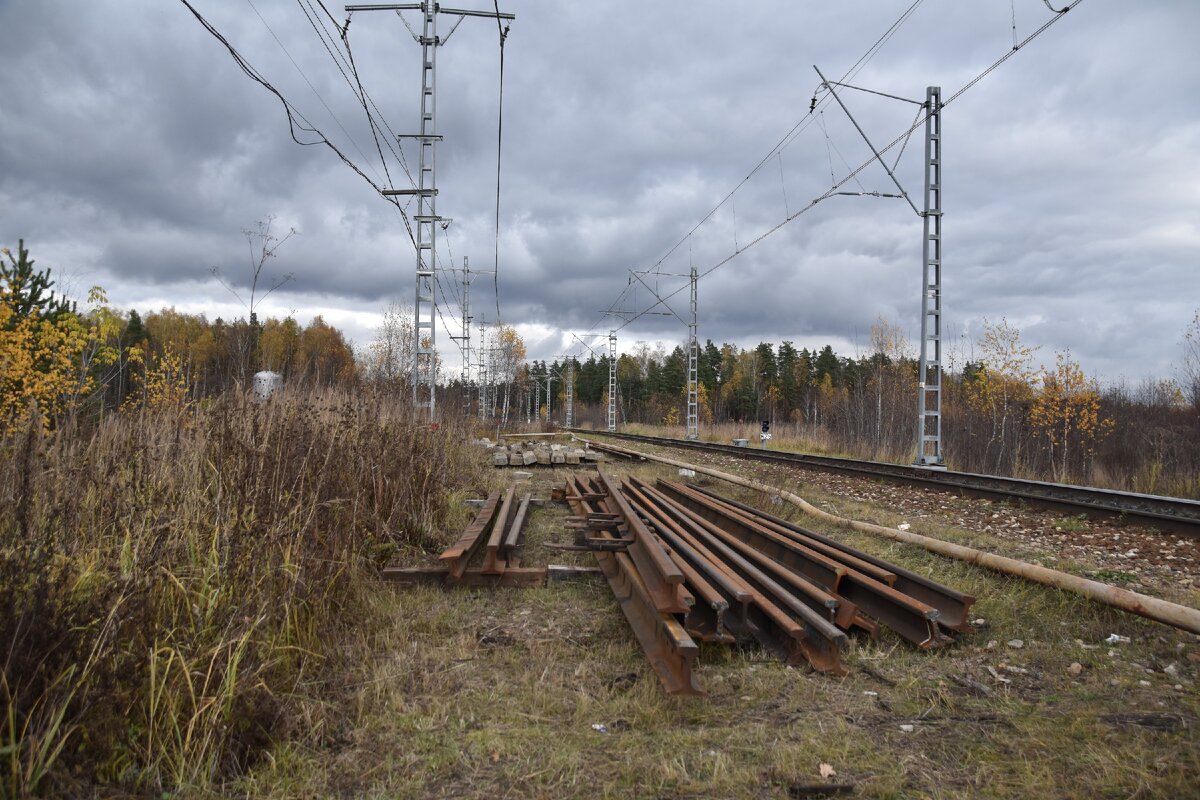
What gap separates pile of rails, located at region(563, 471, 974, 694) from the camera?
4.19m

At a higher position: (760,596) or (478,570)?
(760,596)

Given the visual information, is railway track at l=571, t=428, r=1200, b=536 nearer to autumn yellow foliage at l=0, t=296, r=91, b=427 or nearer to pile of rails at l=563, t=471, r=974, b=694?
pile of rails at l=563, t=471, r=974, b=694

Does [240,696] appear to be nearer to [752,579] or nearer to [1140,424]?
[752,579]

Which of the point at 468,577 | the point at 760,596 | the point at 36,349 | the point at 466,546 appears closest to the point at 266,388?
the point at 466,546

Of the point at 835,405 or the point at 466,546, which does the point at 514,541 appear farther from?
the point at 835,405

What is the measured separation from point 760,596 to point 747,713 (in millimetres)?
1205

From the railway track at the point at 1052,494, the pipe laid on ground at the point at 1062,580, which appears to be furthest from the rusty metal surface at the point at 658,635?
the railway track at the point at 1052,494

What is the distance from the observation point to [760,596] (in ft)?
15.4

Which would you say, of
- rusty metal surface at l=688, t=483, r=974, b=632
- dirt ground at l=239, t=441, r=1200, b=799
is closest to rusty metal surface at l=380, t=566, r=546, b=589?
dirt ground at l=239, t=441, r=1200, b=799

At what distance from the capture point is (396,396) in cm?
979

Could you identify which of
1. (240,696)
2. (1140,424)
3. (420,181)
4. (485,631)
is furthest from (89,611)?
(1140,424)

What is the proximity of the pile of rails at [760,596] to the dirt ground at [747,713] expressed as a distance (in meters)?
0.15

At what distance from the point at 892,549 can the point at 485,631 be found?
4611 millimetres

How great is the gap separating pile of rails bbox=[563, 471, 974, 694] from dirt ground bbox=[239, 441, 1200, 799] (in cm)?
15
